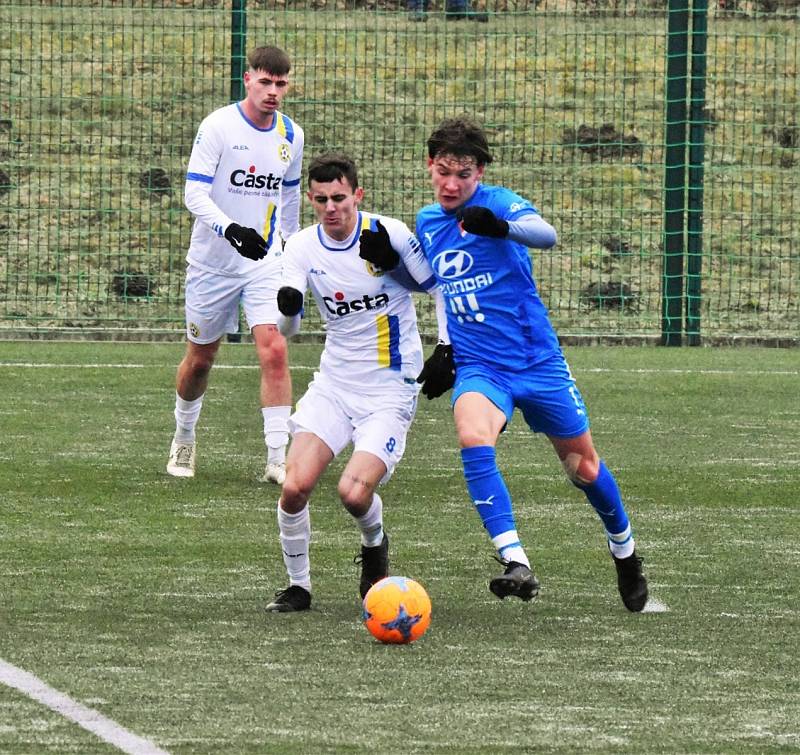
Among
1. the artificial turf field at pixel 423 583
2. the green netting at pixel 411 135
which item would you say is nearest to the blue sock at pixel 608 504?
the artificial turf field at pixel 423 583

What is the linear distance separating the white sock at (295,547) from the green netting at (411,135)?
36.1ft

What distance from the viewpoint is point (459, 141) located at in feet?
20.4

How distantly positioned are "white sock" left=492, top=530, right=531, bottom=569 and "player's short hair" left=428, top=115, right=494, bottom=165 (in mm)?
1256

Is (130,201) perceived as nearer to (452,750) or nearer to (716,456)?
(716,456)

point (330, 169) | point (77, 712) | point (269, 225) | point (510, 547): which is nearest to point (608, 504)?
point (510, 547)

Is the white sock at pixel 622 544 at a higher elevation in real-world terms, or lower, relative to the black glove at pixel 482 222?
lower

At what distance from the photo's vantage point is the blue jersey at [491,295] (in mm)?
6262

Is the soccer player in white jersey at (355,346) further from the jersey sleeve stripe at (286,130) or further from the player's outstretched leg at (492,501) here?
the jersey sleeve stripe at (286,130)

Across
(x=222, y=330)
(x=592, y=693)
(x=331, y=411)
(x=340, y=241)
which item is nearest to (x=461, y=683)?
(x=592, y=693)

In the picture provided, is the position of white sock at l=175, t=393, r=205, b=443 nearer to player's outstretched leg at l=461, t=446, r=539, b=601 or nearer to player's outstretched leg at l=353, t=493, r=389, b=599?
player's outstretched leg at l=353, t=493, r=389, b=599

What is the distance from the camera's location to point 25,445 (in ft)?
31.9

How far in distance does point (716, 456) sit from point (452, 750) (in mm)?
5774

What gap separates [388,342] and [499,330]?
42cm

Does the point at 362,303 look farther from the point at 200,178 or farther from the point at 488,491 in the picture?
the point at 200,178
